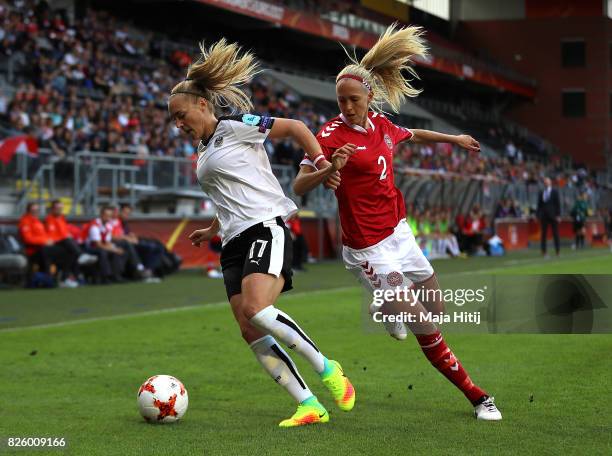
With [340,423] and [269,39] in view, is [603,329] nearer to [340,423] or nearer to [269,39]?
[340,423]

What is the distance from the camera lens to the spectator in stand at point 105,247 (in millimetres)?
20031

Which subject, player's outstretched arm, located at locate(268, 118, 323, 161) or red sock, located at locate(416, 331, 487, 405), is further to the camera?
red sock, located at locate(416, 331, 487, 405)

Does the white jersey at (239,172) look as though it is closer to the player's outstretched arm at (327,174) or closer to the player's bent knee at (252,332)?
the player's outstretched arm at (327,174)

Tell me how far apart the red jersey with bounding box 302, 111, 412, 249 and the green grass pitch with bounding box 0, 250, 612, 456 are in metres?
1.16

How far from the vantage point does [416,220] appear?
30.0 m

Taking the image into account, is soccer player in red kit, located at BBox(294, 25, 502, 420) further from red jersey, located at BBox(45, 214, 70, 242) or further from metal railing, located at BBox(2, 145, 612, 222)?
red jersey, located at BBox(45, 214, 70, 242)

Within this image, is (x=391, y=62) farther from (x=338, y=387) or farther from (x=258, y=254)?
(x=338, y=387)

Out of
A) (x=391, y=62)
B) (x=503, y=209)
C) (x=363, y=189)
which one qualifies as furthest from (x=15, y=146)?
(x=503, y=209)

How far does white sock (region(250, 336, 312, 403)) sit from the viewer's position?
6.61 metres

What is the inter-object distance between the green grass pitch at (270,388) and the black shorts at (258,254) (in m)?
0.91

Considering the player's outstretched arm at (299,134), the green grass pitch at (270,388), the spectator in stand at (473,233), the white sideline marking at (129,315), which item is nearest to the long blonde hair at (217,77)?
the player's outstretched arm at (299,134)

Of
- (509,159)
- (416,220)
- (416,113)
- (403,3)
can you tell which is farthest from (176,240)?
(509,159)

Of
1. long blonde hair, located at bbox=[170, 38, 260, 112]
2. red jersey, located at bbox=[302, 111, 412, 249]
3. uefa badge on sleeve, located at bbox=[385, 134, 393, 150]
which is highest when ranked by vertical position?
long blonde hair, located at bbox=[170, 38, 260, 112]

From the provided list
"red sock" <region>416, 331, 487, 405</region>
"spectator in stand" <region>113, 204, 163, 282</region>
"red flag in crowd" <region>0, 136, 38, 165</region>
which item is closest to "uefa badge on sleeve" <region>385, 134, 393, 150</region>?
"red sock" <region>416, 331, 487, 405</region>
